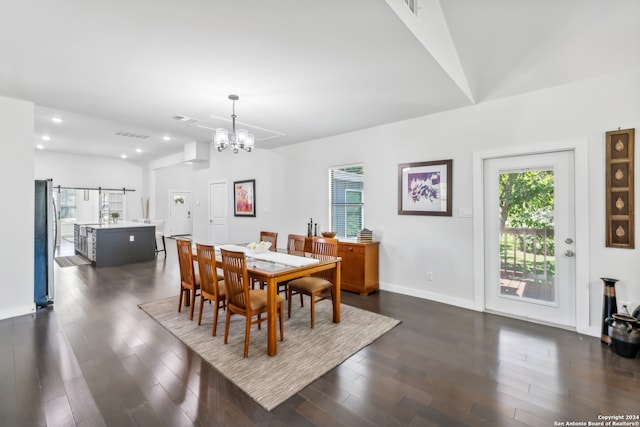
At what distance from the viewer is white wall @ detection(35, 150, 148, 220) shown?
8836 mm

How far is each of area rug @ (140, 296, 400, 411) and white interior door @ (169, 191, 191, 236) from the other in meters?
8.27

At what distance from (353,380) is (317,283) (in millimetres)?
1186

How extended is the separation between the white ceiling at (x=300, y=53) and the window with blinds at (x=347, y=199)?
1195 mm

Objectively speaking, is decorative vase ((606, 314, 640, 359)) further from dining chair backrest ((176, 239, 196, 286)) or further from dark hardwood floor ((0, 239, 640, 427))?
dining chair backrest ((176, 239, 196, 286))

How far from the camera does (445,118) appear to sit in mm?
3902

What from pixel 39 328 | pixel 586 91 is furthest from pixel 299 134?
pixel 39 328

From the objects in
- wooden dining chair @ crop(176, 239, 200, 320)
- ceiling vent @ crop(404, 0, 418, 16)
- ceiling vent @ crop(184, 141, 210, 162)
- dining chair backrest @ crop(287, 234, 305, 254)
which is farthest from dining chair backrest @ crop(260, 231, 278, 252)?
ceiling vent @ crop(184, 141, 210, 162)

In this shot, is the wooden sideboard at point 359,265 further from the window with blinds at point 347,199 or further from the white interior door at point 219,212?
the white interior door at point 219,212

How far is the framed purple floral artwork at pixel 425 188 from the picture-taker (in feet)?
12.8

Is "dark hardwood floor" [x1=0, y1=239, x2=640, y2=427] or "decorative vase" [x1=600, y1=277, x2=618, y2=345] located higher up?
"decorative vase" [x1=600, y1=277, x2=618, y2=345]

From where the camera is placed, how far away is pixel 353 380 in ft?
7.29

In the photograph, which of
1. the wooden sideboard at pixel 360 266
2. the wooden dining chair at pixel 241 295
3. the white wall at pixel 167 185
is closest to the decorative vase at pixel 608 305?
the wooden sideboard at pixel 360 266

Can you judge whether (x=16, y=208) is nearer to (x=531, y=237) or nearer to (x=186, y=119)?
(x=186, y=119)

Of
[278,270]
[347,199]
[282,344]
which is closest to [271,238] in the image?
[347,199]
